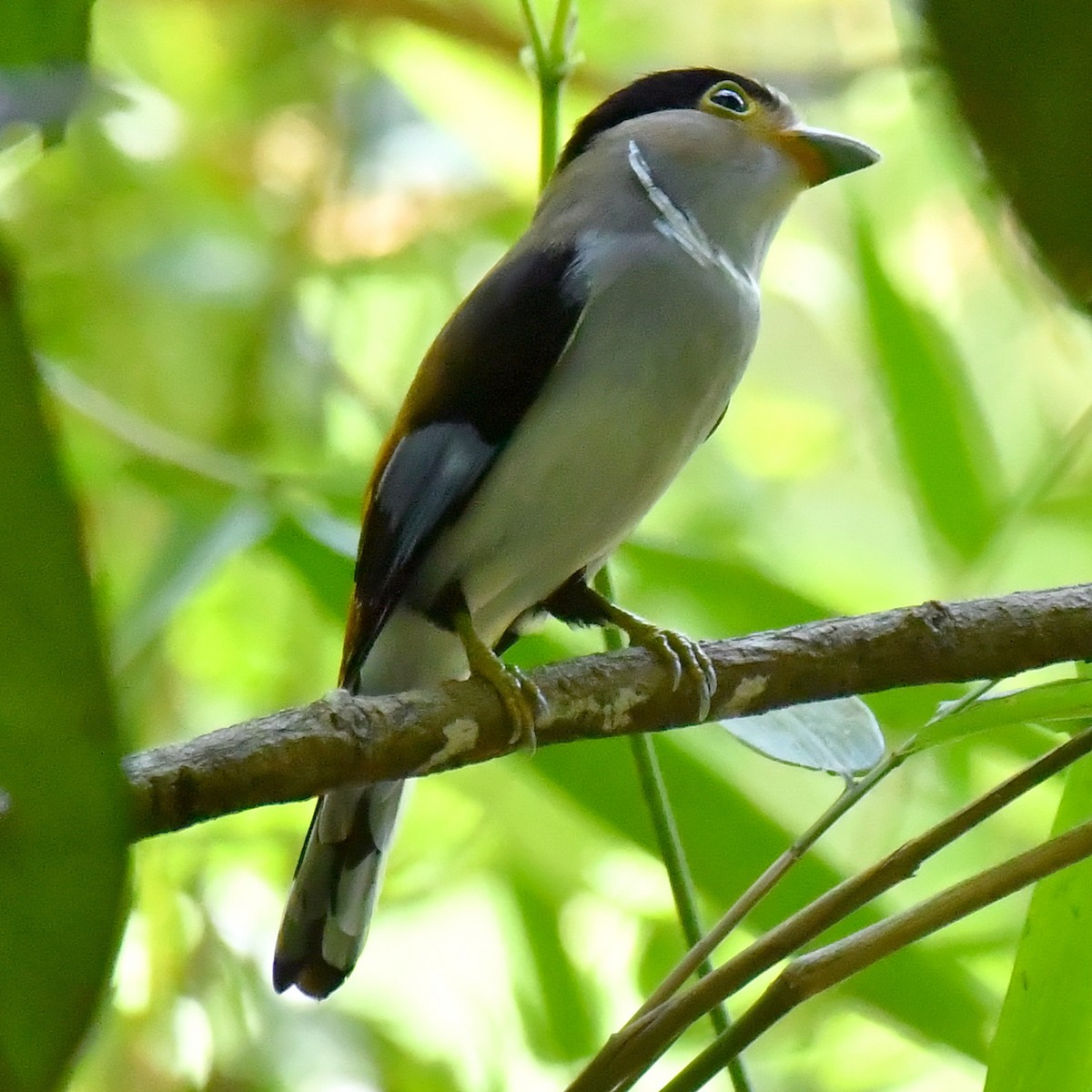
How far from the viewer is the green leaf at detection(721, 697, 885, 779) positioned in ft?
2.72

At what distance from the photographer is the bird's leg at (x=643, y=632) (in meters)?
0.84

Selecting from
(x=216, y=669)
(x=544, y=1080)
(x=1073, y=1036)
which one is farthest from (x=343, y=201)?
(x=1073, y=1036)

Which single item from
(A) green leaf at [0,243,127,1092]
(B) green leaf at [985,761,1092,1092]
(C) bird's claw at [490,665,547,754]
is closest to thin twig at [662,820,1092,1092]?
(B) green leaf at [985,761,1092,1092]

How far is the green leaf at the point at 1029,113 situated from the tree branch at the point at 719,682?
54 cm

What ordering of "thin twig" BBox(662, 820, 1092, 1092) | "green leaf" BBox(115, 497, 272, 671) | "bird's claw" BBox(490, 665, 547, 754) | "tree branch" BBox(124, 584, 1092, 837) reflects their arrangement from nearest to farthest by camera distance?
"thin twig" BBox(662, 820, 1092, 1092) → "tree branch" BBox(124, 584, 1092, 837) → "bird's claw" BBox(490, 665, 547, 754) → "green leaf" BBox(115, 497, 272, 671)

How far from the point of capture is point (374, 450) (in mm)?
2164

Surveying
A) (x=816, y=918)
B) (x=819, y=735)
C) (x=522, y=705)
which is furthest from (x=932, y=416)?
(x=816, y=918)

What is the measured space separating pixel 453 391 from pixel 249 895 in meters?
0.86

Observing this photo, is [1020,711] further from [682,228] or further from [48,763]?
[682,228]

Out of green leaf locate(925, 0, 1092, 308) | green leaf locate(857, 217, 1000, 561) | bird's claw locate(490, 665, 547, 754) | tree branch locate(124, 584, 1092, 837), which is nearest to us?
green leaf locate(925, 0, 1092, 308)

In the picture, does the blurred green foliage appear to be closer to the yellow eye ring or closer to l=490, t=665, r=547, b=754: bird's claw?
the yellow eye ring

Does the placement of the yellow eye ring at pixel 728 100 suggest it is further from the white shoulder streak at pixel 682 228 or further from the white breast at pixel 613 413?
the white breast at pixel 613 413

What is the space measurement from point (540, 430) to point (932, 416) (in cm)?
43

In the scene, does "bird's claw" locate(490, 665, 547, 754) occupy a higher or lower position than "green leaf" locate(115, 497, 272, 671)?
higher
